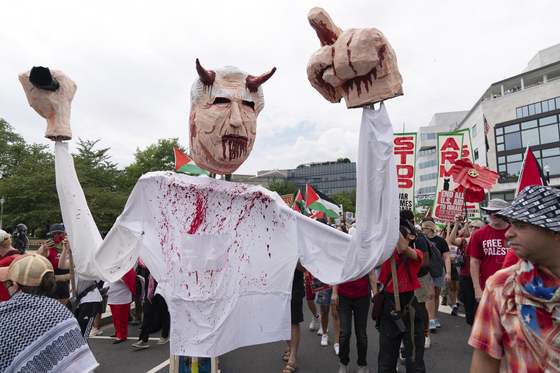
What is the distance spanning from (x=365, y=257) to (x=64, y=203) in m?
2.08

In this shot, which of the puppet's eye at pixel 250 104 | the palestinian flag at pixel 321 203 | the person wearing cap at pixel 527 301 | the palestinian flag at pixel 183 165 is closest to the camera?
the person wearing cap at pixel 527 301

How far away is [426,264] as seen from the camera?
3910 millimetres

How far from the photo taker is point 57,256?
14.5 ft

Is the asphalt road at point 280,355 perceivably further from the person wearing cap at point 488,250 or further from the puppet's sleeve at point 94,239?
the puppet's sleeve at point 94,239

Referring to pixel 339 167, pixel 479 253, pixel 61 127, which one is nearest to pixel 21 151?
pixel 61 127

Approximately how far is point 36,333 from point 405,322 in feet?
9.87

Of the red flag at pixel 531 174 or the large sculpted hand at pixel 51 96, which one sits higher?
the large sculpted hand at pixel 51 96

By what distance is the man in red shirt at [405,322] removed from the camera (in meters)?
3.06

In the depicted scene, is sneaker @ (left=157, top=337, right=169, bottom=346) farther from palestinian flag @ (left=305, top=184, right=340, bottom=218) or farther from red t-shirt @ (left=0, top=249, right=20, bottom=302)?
palestinian flag @ (left=305, top=184, right=340, bottom=218)

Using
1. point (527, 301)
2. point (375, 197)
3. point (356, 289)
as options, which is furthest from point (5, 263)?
point (527, 301)

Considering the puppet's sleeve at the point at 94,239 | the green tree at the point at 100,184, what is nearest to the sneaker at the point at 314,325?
the puppet's sleeve at the point at 94,239

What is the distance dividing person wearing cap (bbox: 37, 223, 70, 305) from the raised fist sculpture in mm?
3119

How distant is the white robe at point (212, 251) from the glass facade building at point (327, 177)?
8183 centimetres

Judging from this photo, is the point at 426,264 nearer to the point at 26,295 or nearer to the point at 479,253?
the point at 479,253
